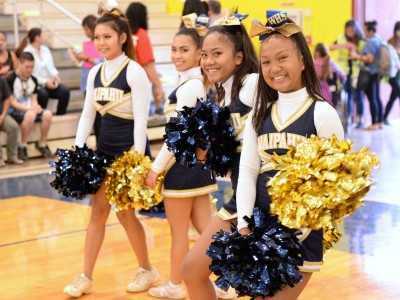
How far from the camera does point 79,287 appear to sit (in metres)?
Answer: 4.07

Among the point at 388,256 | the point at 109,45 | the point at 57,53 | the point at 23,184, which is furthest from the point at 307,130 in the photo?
the point at 57,53

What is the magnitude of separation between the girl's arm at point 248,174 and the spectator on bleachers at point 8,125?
20.0 ft

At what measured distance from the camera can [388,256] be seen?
4617 mm

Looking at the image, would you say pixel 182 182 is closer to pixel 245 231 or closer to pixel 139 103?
pixel 139 103

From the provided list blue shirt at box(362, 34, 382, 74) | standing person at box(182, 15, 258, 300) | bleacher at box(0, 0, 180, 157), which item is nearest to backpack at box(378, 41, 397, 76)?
blue shirt at box(362, 34, 382, 74)

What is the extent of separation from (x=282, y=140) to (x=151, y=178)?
4.02ft

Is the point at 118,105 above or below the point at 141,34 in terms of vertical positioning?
below

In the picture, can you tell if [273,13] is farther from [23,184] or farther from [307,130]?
[23,184]

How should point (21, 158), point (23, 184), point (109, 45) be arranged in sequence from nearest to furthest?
1. point (109, 45)
2. point (23, 184)
3. point (21, 158)

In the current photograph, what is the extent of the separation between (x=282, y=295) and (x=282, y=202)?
293mm

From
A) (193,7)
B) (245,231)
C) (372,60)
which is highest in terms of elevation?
(193,7)

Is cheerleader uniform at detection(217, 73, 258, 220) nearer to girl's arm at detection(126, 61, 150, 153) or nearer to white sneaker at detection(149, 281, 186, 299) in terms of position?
girl's arm at detection(126, 61, 150, 153)

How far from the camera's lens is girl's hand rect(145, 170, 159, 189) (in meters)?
3.78

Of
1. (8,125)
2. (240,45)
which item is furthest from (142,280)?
(8,125)
